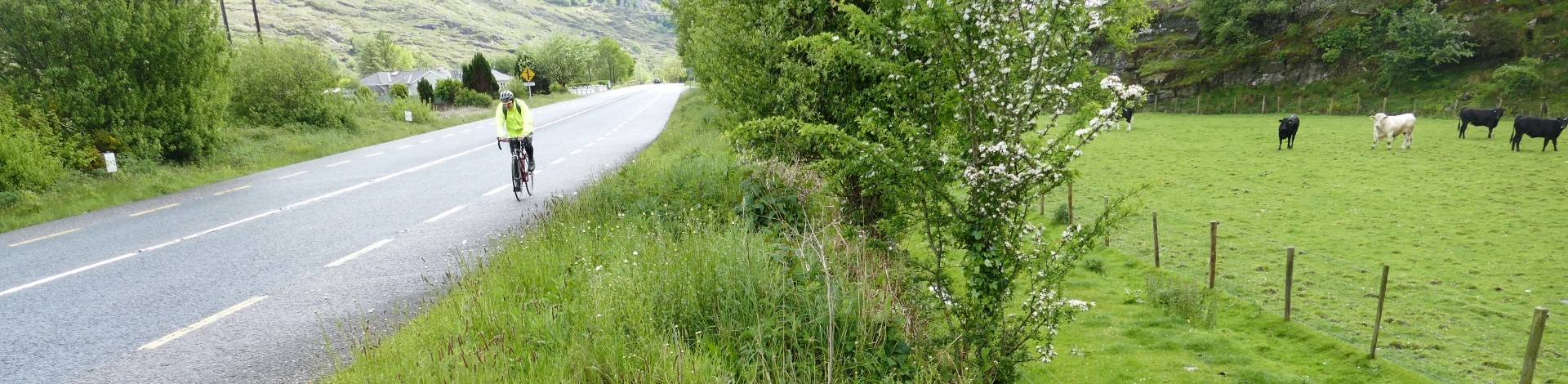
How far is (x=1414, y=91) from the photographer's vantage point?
39.4 m

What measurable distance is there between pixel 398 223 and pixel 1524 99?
155 ft

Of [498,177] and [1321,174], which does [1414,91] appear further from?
[498,177]

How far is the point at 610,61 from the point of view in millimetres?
125250

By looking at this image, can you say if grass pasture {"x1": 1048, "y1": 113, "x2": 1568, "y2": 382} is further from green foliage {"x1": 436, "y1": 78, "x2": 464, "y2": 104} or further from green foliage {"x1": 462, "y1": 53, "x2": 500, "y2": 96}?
green foliage {"x1": 462, "y1": 53, "x2": 500, "y2": 96}

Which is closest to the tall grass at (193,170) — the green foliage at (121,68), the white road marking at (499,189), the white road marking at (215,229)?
the green foliage at (121,68)

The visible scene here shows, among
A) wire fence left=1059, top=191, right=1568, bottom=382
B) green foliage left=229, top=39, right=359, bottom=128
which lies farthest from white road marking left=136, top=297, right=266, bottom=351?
green foliage left=229, top=39, right=359, bottom=128

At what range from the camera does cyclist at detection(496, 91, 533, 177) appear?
38.3ft

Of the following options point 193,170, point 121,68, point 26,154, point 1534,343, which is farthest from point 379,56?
point 1534,343

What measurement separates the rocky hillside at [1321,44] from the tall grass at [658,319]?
41.5 metres

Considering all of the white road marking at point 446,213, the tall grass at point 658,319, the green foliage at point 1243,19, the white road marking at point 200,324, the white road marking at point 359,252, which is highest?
the green foliage at point 1243,19

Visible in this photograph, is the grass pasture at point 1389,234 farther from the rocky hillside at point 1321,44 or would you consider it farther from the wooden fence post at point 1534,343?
the rocky hillside at point 1321,44

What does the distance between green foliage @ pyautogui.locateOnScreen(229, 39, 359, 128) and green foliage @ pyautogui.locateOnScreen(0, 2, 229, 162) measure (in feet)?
27.0

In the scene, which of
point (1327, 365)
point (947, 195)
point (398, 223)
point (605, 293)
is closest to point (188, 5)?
point (398, 223)

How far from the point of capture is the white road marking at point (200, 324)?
17.5 ft
